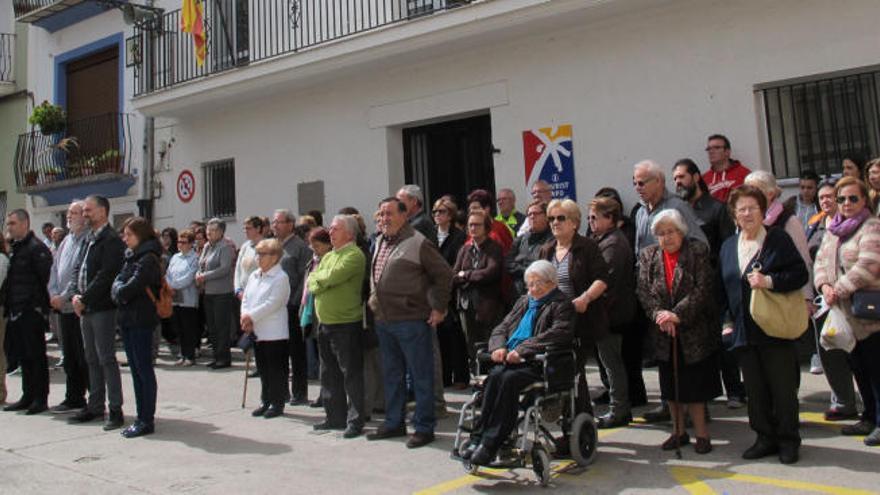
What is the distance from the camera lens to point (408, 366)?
6234 mm

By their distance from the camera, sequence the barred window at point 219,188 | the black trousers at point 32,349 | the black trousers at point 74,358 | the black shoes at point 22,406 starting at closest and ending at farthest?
the black trousers at point 74,358
the black trousers at point 32,349
the black shoes at point 22,406
the barred window at point 219,188

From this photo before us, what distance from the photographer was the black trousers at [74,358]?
7.56 m

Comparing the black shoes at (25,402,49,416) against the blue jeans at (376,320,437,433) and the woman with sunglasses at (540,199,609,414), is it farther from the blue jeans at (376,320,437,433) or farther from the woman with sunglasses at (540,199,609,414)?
the woman with sunglasses at (540,199,609,414)

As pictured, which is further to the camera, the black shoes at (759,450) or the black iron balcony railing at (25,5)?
the black iron balcony railing at (25,5)

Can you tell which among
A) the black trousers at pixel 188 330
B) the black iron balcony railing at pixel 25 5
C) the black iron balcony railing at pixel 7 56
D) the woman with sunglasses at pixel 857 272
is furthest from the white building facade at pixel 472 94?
the black iron balcony railing at pixel 7 56

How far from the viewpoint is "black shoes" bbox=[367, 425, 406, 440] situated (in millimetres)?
6172

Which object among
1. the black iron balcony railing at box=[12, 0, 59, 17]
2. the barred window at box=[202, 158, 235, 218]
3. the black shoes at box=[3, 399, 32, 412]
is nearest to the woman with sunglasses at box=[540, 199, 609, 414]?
the black shoes at box=[3, 399, 32, 412]

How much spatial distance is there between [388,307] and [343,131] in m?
6.39

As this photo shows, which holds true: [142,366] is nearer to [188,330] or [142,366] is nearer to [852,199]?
[188,330]

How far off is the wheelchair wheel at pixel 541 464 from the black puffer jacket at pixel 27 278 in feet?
18.7

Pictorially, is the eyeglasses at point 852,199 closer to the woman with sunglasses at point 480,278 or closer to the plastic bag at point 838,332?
the plastic bag at point 838,332

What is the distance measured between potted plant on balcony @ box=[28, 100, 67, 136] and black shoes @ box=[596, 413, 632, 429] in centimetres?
1400

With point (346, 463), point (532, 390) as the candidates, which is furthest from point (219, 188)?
point (532, 390)

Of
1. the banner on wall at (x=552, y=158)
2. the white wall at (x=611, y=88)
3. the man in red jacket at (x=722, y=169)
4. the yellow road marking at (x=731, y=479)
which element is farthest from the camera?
the banner on wall at (x=552, y=158)
